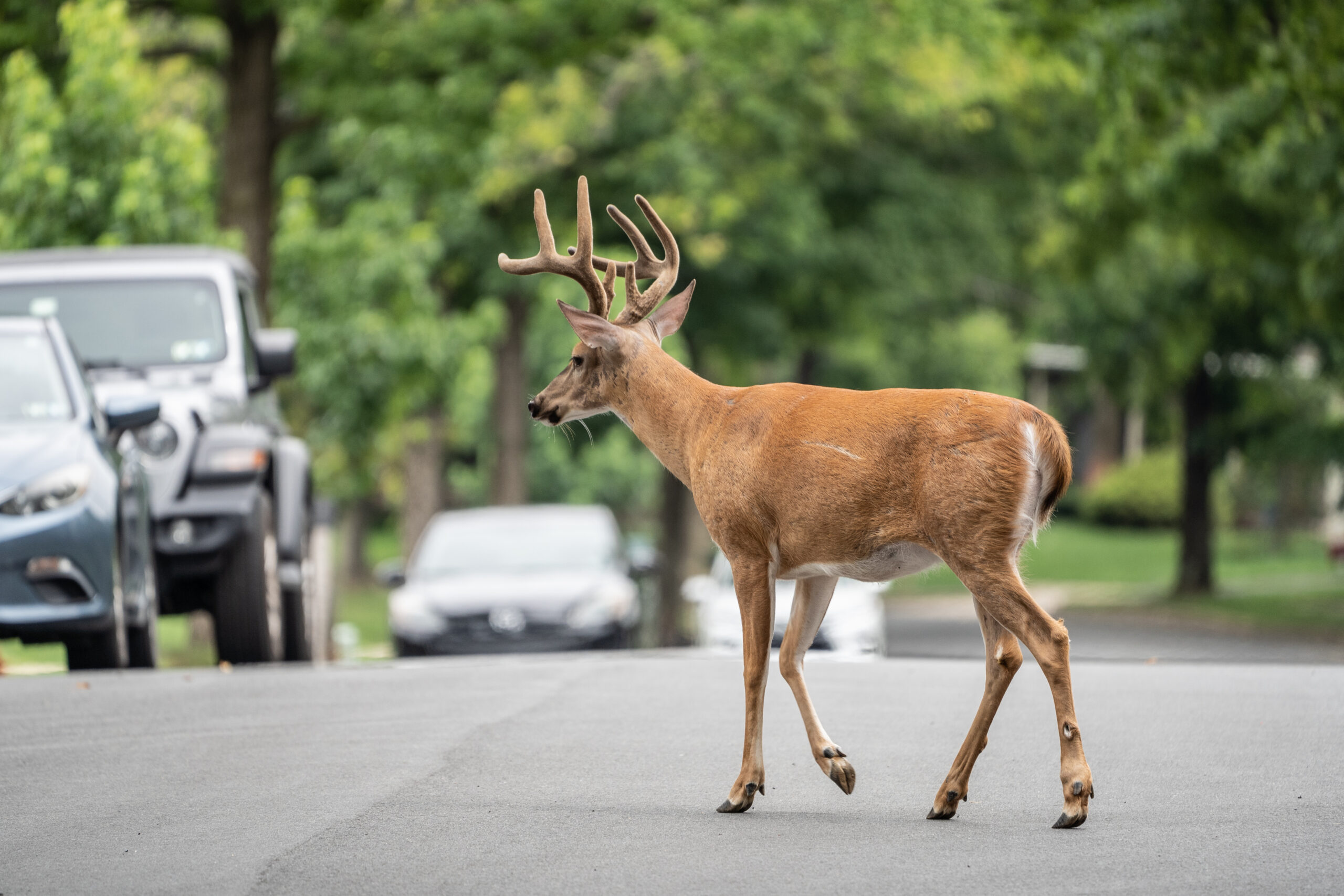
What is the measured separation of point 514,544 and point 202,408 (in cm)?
478

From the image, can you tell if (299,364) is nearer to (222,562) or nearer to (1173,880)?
(222,562)

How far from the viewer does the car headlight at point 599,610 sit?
15.4 meters

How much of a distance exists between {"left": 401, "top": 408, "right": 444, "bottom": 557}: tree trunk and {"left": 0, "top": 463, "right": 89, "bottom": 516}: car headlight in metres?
19.5

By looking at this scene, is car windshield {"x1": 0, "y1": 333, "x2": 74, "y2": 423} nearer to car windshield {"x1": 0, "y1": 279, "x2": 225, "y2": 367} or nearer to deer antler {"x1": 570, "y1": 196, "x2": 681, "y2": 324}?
car windshield {"x1": 0, "y1": 279, "x2": 225, "y2": 367}

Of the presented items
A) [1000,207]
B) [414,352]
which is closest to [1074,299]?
[1000,207]

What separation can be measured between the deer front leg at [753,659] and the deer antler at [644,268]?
4.14 feet

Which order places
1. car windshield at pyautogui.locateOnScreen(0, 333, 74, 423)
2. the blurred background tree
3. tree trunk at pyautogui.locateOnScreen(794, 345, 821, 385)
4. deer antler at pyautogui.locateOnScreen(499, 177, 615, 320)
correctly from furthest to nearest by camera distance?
1. tree trunk at pyautogui.locateOnScreen(794, 345, 821, 385)
2. the blurred background tree
3. car windshield at pyautogui.locateOnScreen(0, 333, 74, 423)
4. deer antler at pyautogui.locateOnScreen(499, 177, 615, 320)

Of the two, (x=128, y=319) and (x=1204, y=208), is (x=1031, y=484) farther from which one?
(x=1204, y=208)

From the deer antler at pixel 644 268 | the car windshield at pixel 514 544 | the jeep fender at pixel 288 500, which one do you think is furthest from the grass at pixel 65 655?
the deer antler at pixel 644 268

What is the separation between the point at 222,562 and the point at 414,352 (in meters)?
9.83

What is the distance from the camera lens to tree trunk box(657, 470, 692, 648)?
97.9ft

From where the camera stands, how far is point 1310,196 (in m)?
19.8

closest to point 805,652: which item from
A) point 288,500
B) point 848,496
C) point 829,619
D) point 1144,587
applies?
point 848,496

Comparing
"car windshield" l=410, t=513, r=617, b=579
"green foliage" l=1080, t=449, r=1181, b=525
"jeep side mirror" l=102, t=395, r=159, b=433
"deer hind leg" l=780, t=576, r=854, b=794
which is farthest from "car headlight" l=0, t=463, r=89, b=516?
"green foliage" l=1080, t=449, r=1181, b=525
